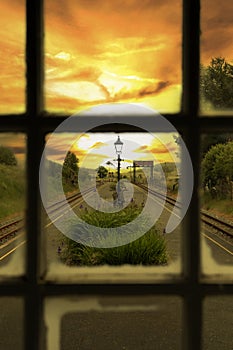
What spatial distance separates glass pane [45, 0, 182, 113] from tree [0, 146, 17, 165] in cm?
12

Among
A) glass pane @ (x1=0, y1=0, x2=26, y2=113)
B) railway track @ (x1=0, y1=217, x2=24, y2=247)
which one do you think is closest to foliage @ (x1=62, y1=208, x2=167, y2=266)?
railway track @ (x1=0, y1=217, x2=24, y2=247)

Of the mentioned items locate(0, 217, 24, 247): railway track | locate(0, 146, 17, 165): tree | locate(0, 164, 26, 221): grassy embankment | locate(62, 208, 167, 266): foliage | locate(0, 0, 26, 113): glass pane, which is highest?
locate(0, 0, 26, 113): glass pane

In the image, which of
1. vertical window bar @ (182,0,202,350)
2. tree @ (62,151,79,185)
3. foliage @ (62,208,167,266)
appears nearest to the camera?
vertical window bar @ (182,0,202,350)

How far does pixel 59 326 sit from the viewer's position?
2.88 ft

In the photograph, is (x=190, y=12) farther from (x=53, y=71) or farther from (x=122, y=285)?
(x=122, y=285)

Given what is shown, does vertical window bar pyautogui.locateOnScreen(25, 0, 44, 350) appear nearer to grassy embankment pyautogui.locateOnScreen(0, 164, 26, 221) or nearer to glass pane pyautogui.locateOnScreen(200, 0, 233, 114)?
grassy embankment pyautogui.locateOnScreen(0, 164, 26, 221)

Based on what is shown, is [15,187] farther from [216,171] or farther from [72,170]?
[216,171]

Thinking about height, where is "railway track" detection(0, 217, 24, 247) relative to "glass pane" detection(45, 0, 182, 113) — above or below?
below

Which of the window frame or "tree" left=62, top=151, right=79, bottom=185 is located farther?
"tree" left=62, top=151, right=79, bottom=185

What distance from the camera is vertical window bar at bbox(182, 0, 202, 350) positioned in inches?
31.9

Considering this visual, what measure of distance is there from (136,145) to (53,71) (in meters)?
0.24

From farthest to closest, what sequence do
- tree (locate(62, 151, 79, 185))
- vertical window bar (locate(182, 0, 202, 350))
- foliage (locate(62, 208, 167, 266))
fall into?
foliage (locate(62, 208, 167, 266))
tree (locate(62, 151, 79, 185))
vertical window bar (locate(182, 0, 202, 350))

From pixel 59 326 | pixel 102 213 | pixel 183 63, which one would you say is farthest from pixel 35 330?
pixel 102 213

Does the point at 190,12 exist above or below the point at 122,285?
above
